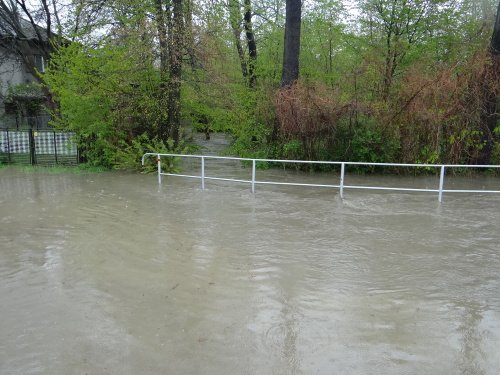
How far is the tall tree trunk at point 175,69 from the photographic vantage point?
44.6 ft

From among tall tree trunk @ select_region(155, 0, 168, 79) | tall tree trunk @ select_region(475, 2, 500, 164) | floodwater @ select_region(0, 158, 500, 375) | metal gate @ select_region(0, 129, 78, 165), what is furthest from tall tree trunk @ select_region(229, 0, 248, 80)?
floodwater @ select_region(0, 158, 500, 375)

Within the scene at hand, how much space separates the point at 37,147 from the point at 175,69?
6668 millimetres

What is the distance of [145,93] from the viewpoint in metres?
14.3

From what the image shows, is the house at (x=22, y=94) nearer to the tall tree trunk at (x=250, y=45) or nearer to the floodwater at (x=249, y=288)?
the tall tree trunk at (x=250, y=45)

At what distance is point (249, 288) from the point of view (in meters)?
5.38

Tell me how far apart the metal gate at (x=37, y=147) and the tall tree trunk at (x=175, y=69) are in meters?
4.02

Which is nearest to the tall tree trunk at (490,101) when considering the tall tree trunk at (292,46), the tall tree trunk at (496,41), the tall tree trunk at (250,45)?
the tall tree trunk at (496,41)

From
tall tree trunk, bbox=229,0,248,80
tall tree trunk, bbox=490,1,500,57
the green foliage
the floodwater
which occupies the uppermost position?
tall tree trunk, bbox=229,0,248,80

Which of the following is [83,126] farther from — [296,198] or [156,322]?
[156,322]

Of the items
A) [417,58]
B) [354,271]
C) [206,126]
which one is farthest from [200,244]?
[417,58]

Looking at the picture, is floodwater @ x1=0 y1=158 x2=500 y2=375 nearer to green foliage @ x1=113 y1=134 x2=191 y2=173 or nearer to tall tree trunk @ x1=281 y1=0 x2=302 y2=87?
green foliage @ x1=113 y1=134 x2=191 y2=173

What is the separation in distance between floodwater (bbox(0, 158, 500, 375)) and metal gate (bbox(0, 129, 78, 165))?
23.1 ft

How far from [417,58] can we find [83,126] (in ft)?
41.6

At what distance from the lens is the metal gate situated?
1636 centimetres
